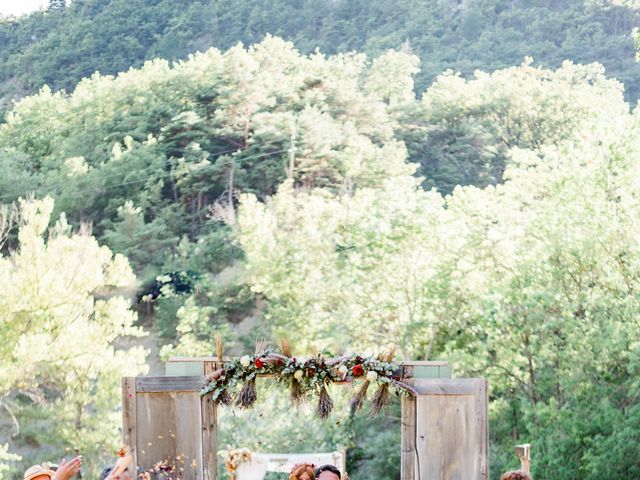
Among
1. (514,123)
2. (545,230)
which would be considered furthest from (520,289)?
(514,123)

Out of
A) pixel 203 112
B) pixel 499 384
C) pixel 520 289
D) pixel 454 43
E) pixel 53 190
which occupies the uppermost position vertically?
pixel 454 43

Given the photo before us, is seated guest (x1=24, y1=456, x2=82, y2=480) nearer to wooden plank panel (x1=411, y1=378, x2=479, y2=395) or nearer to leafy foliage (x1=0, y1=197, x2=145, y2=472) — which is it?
wooden plank panel (x1=411, y1=378, x2=479, y2=395)

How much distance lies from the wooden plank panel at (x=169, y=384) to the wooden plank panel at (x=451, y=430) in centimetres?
151

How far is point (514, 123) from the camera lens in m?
41.8

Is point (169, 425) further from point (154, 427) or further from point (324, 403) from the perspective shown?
point (324, 403)

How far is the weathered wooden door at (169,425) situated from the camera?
7.68 meters

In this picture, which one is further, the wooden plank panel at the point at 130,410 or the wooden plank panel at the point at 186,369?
the wooden plank panel at the point at 186,369

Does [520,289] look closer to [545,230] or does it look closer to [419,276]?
[545,230]

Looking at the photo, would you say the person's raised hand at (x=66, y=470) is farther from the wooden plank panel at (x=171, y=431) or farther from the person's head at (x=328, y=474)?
the wooden plank panel at (x=171, y=431)

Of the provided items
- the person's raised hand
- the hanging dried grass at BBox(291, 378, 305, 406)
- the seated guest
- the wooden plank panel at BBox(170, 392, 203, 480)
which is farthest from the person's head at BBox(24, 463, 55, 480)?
the hanging dried grass at BBox(291, 378, 305, 406)

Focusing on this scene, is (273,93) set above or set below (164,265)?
above

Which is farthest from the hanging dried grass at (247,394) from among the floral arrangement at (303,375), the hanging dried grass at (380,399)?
the hanging dried grass at (380,399)

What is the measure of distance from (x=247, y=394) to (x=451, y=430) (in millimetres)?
1412

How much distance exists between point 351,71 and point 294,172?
9401 millimetres
